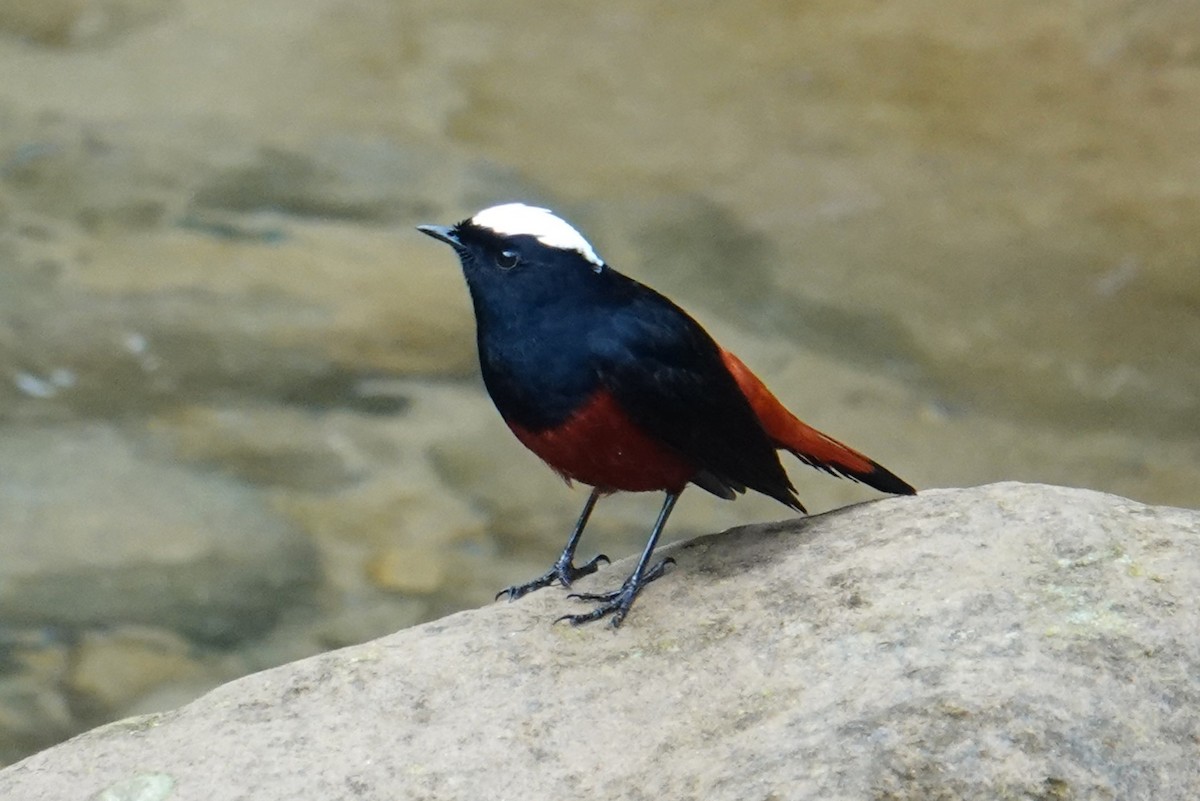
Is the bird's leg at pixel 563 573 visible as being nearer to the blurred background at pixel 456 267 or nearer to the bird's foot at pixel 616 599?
the bird's foot at pixel 616 599

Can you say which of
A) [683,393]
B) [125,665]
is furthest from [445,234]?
[125,665]

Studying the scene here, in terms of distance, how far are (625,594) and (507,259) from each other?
2.33 ft

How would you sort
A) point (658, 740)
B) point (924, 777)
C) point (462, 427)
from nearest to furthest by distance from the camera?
point (924, 777) < point (658, 740) < point (462, 427)

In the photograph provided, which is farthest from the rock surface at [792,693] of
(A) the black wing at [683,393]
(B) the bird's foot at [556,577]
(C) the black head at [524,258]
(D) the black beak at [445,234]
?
(D) the black beak at [445,234]

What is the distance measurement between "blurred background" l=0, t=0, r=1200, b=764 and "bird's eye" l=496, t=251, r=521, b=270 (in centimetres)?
262

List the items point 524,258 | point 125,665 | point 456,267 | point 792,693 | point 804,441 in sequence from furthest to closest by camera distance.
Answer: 1. point 456,267
2. point 125,665
3. point 804,441
4. point 524,258
5. point 792,693

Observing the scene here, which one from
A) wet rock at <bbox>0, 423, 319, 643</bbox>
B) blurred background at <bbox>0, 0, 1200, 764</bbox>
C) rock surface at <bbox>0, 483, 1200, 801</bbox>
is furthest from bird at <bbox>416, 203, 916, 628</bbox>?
wet rock at <bbox>0, 423, 319, 643</bbox>

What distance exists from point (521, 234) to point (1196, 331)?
4750 millimetres

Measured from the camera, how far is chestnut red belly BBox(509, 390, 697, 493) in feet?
9.84

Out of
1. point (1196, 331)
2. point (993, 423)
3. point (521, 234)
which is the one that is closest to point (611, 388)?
point (521, 234)

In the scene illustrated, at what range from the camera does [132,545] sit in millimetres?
5727

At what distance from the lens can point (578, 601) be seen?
318 cm

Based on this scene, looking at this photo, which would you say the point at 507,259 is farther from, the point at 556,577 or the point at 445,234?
the point at 556,577

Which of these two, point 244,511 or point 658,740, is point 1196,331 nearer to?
point 244,511
